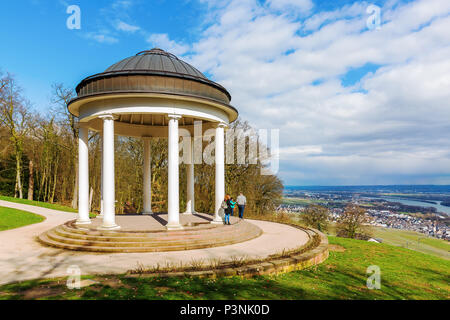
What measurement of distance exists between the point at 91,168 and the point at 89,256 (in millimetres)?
29594

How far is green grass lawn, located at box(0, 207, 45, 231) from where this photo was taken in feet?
58.8

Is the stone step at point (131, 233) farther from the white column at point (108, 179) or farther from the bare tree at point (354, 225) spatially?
the bare tree at point (354, 225)

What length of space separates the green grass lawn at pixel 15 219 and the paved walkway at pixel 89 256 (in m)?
4.04

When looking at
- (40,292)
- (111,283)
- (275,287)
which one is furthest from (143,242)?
(275,287)

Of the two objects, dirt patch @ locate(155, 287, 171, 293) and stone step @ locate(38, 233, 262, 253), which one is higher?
dirt patch @ locate(155, 287, 171, 293)

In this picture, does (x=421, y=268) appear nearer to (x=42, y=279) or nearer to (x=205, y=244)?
(x=205, y=244)

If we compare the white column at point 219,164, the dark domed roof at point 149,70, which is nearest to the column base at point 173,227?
the white column at point 219,164

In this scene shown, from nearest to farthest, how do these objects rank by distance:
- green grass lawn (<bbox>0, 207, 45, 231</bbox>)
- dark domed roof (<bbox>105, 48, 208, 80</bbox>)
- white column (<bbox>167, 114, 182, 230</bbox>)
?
1. white column (<bbox>167, 114, 182, 230</bbox>)
2. dark domed roof (<bbox>105, 48, 208, 80</bbox>)
3. green grass lawn (<bbox>0, 207, 45, 231</bbox>)

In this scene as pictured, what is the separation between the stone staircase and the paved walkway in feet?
1.12

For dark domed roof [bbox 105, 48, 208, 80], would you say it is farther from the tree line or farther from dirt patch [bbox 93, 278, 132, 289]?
the tree line

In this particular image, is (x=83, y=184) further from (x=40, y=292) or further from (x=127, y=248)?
(x=40, y=292)

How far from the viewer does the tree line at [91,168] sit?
3309 centimetres

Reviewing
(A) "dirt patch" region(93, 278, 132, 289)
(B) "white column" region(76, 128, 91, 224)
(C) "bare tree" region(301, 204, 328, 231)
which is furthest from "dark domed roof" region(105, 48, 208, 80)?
(C) "bare tree" region(301, 204, 328, 231)
